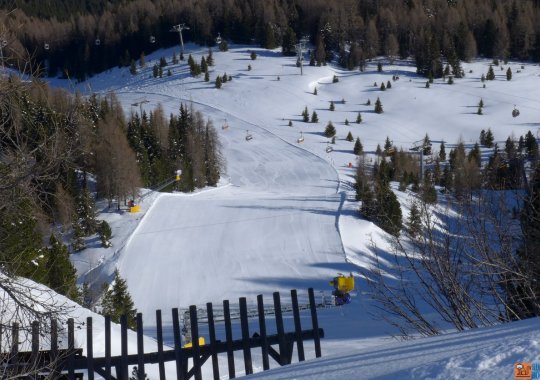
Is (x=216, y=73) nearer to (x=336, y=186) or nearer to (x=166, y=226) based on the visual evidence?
(x=336, y=186)

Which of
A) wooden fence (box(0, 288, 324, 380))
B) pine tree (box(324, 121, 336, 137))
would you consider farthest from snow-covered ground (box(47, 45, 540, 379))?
pine tree (box(324, 121, 336, 137))

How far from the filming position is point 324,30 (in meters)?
85.9

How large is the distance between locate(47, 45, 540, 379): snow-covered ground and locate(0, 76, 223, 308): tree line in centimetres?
47

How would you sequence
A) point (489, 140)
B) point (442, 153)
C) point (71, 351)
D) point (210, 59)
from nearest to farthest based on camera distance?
point (71, 351) < point (442, 153) < point (489, 140) < point (210, 59)

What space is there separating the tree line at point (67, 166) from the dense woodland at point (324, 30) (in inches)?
1424

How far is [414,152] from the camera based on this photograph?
54.2 metres

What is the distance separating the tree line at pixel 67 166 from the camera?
436 centimetres

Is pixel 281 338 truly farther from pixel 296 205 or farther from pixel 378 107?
pixel 378 107

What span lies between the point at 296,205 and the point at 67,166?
107 ft

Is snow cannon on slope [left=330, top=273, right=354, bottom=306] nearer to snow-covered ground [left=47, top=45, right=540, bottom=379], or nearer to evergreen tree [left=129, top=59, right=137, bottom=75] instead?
snow-covered ground [left=47, top=45, right=540, bottom=379]

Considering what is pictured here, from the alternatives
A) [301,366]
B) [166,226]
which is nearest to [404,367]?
[301,366]

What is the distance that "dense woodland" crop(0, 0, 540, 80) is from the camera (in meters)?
82.9

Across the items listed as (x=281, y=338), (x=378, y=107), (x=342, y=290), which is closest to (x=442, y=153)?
(x=378, y=107)

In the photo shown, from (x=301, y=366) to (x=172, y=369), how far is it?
148 inches
